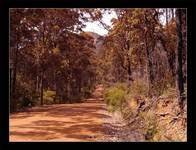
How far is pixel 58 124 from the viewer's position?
6457mm

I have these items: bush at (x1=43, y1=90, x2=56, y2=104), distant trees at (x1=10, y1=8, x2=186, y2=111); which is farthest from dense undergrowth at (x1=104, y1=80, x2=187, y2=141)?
bush at (x1=43, y1=90, x2=56, y2=104)

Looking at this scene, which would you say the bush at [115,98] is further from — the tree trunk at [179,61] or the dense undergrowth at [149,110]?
the tree trunk at [179,61]

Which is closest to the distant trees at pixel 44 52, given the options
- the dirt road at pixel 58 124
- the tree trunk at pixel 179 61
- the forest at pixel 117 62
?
the forest at pixel 117 62

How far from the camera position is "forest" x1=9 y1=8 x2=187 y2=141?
21.1 feet

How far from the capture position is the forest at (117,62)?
6.43 meters

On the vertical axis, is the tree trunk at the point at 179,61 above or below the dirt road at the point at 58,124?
above

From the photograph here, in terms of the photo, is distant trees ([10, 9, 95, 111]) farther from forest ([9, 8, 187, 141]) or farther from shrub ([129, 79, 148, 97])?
shrub ([129, 79, 148, 97])

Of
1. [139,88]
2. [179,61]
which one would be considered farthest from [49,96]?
[179,61]

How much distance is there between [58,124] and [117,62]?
3.53m

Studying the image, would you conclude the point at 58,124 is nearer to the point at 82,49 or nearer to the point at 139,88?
the point at 139,88

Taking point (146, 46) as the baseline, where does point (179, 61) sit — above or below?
below

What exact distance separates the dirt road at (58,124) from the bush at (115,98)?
3.29 ft
